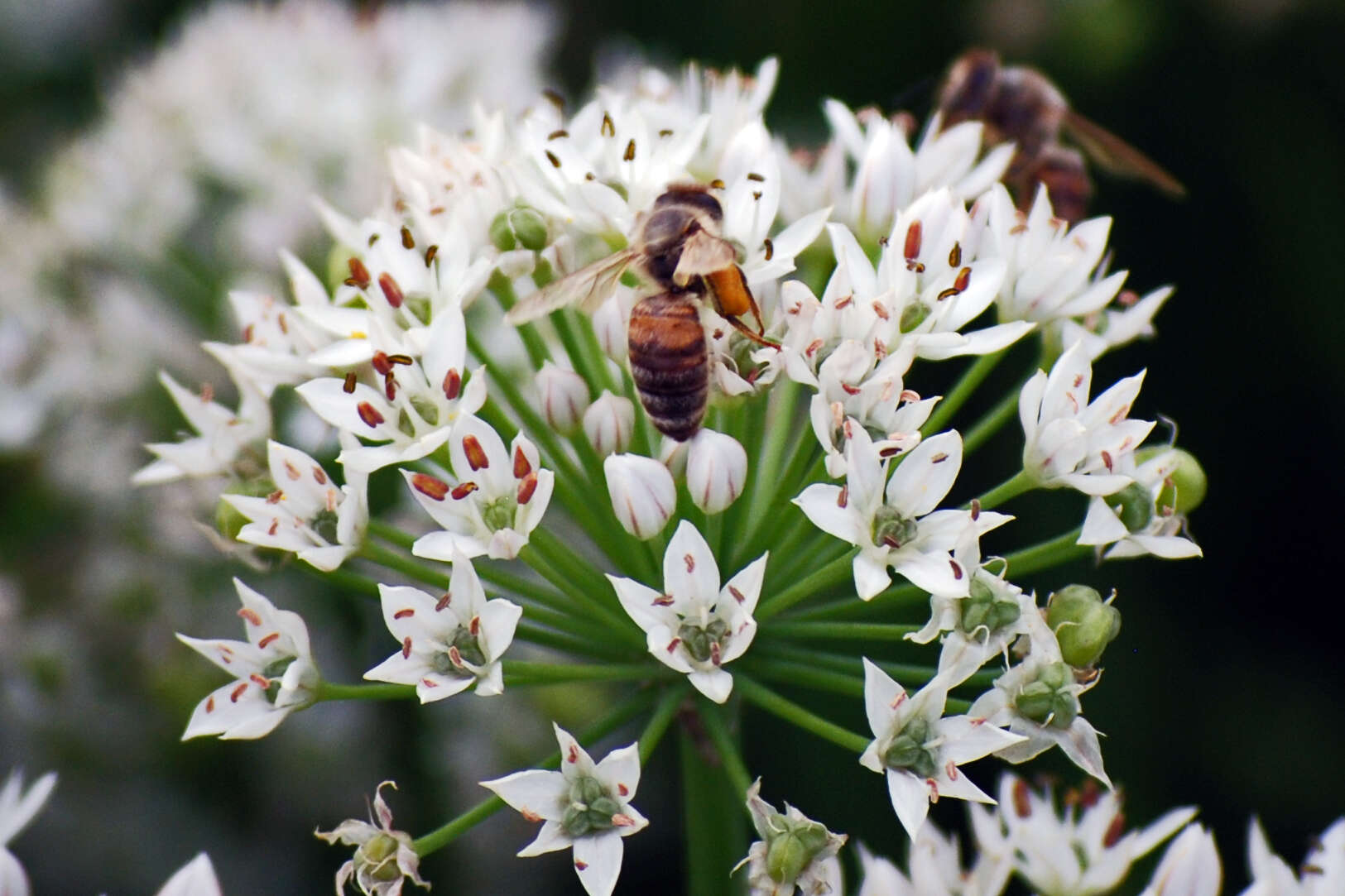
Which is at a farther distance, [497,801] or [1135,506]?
[1135,506]

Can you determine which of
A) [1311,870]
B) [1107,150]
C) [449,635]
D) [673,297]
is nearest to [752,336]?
[673,297]

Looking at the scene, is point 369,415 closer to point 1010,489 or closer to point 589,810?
Result: point 589,810

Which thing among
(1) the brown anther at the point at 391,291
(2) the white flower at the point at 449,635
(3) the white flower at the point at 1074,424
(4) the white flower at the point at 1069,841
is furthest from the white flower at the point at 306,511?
(4) the white flower at the point at 1069,841

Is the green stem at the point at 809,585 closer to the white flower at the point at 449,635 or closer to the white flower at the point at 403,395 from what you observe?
the white flower at the point at 449,635

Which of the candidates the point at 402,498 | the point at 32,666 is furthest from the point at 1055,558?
the point at 32,666

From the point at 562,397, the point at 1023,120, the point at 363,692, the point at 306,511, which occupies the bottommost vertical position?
the point at 363,692

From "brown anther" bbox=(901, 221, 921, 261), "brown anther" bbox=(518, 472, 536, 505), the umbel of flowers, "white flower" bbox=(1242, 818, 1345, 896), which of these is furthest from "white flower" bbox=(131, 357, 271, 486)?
"white flower" bbox=(1242, 818, 1345, 896)
